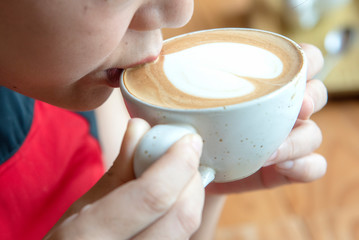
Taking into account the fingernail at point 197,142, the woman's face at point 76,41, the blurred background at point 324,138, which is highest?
the woman's face at point 76,41

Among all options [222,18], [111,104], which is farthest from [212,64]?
[222,18]

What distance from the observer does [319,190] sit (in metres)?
0.86

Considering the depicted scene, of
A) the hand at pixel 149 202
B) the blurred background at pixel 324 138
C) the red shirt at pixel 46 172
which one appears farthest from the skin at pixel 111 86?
the red shirt at pixel 46 172

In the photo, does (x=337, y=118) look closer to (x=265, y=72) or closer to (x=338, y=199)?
(x=338, y=199)

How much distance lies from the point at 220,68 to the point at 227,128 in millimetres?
132

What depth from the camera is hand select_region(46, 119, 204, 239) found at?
39 centimetres

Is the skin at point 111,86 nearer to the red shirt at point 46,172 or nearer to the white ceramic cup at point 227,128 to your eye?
the white ceramic cup at point 227,128

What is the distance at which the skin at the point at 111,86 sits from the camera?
1.31 ft

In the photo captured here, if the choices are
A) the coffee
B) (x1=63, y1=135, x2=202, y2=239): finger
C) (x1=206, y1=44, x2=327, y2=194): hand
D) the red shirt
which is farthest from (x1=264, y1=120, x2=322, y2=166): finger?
the red shirt

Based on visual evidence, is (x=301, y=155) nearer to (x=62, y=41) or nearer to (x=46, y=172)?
(x=62, y=41)

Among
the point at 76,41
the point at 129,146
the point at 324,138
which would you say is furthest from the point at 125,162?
the point at 324,138

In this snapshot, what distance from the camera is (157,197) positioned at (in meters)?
0.39

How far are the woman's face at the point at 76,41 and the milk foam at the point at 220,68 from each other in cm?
4

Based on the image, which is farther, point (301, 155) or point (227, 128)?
point (301, 155)
